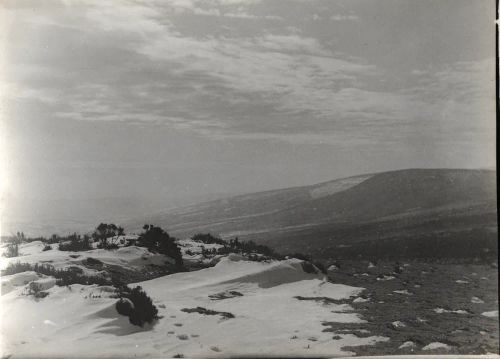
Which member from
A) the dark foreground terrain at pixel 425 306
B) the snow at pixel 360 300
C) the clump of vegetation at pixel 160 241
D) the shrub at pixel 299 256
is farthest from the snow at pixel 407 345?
the clump of vegetation at pixel 160 241

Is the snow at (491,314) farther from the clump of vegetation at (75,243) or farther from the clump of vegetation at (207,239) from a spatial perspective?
the clump of vegetation at (75,243)

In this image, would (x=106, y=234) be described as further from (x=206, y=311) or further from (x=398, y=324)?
(x=398, y=324)

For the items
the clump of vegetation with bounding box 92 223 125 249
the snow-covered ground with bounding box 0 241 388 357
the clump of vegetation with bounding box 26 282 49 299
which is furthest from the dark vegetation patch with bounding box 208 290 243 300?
the clump of vegetation with bounding box 26 282 49 299

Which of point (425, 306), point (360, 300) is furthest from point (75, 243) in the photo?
point (425, 306)

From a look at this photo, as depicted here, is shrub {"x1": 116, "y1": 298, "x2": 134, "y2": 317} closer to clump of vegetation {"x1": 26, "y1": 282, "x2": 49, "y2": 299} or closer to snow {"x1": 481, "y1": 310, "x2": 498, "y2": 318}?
clump of vegetation {"x1": 26, "y1": 282, "x2": 49, "y2": 299}

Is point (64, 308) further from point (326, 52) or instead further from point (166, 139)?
point (326, 52)

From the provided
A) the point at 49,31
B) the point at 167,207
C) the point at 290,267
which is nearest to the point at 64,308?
the point at 167,207
